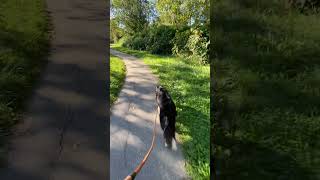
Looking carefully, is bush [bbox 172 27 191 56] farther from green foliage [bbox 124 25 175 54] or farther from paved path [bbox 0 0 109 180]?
paved path [bbox 0 0 109 180]

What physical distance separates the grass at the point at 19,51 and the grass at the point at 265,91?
1.45m

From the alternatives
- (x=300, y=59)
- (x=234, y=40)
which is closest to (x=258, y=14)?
(x=234, y=40)

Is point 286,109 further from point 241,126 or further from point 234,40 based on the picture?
point 234,40

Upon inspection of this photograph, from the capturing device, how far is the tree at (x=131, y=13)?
117 inches

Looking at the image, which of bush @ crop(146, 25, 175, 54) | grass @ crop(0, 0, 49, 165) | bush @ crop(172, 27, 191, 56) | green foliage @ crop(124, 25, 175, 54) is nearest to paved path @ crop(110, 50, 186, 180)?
green foliage @ crop(124, 25, 175, 54)

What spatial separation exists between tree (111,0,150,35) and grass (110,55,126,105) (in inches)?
10.4

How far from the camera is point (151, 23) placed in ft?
10.4

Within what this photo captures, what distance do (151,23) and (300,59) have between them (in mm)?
1642

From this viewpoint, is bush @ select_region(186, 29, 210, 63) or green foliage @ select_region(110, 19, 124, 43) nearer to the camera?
green foliage @ select_region(110, 19, 124, 43)

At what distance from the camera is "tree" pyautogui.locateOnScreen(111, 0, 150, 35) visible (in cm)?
296

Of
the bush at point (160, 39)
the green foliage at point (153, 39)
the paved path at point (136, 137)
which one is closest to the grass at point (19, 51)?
the paved path at point (136, 137)

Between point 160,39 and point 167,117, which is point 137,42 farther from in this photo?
point 167,117

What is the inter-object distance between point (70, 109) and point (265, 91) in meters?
1.88

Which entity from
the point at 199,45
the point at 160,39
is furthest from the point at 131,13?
the point at 199,45
